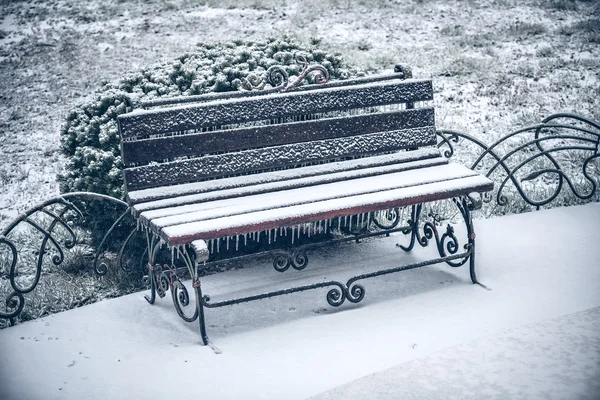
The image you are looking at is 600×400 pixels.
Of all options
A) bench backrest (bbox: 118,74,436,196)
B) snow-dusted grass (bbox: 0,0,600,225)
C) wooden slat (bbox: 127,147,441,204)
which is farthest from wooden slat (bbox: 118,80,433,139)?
snow-dusted grass (bbox: 0,0,600,225)

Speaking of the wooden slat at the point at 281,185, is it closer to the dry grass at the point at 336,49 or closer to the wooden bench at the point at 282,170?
the wooden bench at the point at 282,170

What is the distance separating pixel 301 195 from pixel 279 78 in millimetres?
991

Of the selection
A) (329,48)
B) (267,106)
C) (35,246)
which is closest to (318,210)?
(267,106)

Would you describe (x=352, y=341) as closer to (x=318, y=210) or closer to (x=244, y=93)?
(x=318, y=210)

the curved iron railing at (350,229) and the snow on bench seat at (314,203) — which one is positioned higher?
the snow on bench seat at (314,203)

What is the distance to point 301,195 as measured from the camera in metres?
4.35

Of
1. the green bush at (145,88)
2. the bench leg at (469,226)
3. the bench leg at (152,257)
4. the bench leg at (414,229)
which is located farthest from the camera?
the bench leg at (414,229)

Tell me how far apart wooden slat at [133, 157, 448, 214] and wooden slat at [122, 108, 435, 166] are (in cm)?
23

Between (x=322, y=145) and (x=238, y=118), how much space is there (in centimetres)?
54

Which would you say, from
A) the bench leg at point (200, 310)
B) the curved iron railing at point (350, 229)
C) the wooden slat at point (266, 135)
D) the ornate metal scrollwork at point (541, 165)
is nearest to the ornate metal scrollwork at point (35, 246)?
the curved iron railing at point (350, 229)

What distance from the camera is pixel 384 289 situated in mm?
4613

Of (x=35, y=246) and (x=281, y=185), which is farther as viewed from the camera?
(x=35, y=246)

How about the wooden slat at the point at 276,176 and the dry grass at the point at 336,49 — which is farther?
the dry grass at the point at 336,49

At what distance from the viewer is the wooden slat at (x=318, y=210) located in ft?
12.6
